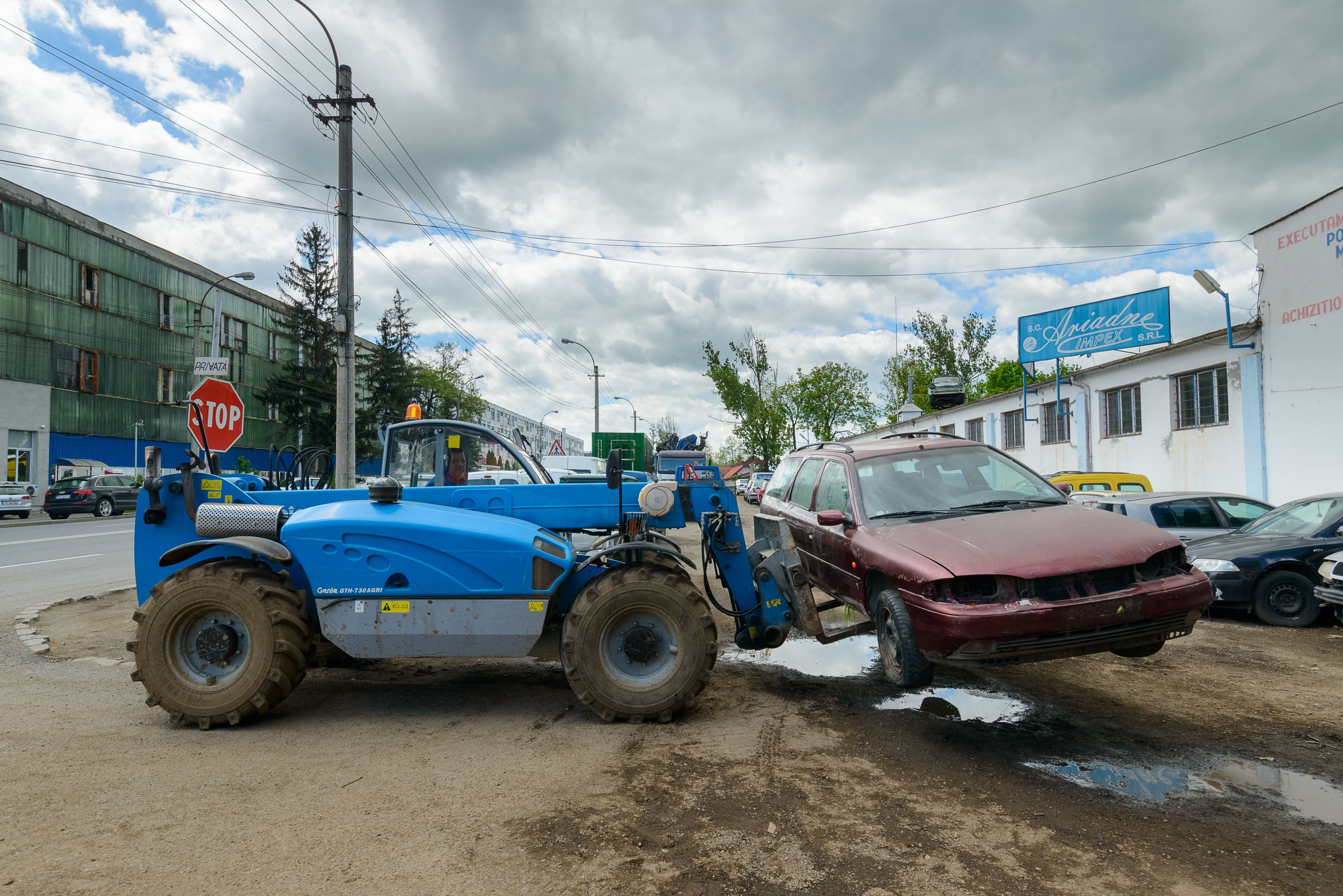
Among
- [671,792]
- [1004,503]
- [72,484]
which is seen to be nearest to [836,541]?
[1004,503]

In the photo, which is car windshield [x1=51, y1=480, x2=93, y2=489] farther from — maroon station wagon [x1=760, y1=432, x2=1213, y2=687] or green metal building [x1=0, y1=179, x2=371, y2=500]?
maroon station wagon [x1=760, y1=432, x2=1213, y2=687]

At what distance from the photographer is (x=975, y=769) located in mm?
4152

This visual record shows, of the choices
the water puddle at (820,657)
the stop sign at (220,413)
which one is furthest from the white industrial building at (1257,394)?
the stop sign at (220,413)

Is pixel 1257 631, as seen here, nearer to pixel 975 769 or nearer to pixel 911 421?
pixel 975 769

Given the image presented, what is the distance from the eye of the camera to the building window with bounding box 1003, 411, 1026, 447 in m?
28.9

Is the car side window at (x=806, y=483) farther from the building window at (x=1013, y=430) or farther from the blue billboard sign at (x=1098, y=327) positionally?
the building window at (x=1013, y=430)

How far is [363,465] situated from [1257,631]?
5053 centimetres

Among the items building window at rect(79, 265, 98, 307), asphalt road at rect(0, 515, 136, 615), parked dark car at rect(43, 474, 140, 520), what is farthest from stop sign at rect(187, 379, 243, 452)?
building window at rect(79, 265, 98, 307)

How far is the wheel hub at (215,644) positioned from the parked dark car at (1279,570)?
8.93 meters

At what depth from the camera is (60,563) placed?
43.7ft

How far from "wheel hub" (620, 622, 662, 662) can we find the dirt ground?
465mm

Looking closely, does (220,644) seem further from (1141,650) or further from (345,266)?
(345,266)

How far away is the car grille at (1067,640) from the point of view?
4191 millimetres

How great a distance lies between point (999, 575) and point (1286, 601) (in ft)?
20.0
